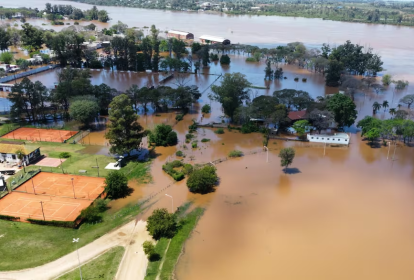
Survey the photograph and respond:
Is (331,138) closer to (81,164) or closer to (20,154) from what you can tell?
(81,164)

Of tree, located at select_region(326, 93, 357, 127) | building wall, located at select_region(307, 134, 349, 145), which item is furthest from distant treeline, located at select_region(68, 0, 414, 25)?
building wall, located at select_region(307, 134, 349, 145)

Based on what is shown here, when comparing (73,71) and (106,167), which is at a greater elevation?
(73,71)

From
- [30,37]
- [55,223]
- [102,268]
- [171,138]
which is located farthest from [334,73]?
[30,37]

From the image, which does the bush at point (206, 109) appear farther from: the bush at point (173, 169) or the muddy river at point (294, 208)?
the bush at point (173, 169)

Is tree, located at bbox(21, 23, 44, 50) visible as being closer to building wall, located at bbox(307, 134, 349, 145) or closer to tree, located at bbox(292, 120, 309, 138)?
tree, located at bbox(292, 120, 309, 138)

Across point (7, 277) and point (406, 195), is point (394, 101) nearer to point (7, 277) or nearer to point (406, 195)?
point (406, 195)

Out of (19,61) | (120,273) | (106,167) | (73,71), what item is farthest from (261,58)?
(120,273)
